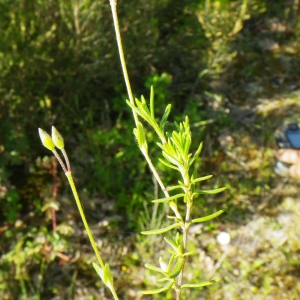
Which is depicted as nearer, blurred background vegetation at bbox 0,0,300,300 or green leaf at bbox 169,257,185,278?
green leaf at bbox 169,257,185,278

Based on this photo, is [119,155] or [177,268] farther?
[119,155]

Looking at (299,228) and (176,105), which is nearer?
(299,228)

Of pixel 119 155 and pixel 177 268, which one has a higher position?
pixel 177 268

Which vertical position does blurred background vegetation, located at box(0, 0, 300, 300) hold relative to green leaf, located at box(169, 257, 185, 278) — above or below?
below

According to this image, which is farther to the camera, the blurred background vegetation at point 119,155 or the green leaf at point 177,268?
the blurred background vegetation at point 119,155

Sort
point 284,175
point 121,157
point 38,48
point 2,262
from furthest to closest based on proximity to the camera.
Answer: point 284,175
point 121,157
point 38,48
point 2,262

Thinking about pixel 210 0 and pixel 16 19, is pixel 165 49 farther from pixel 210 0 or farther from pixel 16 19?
pixel 16 19

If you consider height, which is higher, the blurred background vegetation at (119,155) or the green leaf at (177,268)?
the green leaf at (177,268)

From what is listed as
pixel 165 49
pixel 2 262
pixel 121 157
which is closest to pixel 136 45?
pixel 165 49
